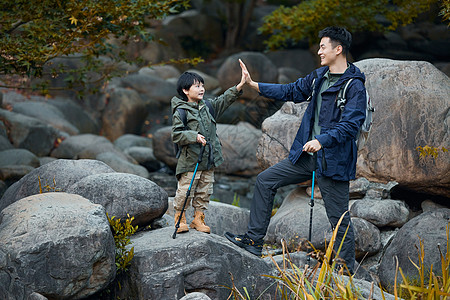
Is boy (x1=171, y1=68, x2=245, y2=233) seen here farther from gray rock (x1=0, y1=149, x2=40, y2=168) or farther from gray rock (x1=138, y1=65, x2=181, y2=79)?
gray rock (x1=138, y1=65, x2=181, y2=79)

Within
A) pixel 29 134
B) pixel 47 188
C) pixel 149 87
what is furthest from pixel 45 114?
pixel 47 188

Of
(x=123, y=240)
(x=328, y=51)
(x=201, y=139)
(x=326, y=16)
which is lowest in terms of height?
(x=123, y=240)

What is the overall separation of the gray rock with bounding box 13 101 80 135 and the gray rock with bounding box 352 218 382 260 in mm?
9437

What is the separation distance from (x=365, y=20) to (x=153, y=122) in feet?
23.2

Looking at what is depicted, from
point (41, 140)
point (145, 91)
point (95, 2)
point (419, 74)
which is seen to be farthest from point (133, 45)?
point (419, 74)

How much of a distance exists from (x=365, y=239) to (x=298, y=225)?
2.44ft

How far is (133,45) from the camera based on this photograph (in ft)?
62.7

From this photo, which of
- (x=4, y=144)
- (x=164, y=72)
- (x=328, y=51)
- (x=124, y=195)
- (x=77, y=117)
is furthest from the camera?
(x=164, y=72)

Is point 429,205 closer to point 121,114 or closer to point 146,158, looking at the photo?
point 146,158

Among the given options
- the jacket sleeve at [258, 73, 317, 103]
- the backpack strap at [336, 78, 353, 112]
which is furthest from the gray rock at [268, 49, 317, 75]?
the backpack strap at [336, 78, 353, 112]

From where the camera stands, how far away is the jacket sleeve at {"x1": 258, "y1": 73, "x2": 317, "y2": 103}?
4.74 metres

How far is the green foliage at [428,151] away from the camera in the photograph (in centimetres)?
619

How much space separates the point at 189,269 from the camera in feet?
14.0

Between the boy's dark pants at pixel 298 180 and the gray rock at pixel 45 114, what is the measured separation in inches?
401
